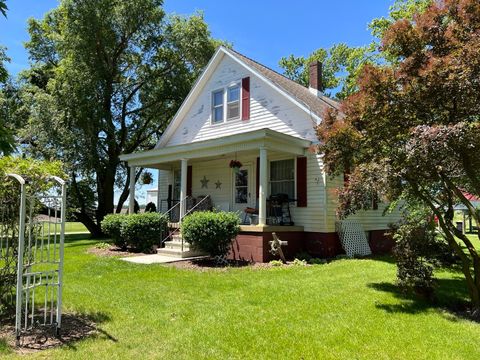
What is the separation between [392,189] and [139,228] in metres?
8.56

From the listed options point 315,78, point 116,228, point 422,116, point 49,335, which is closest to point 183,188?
point 116,228

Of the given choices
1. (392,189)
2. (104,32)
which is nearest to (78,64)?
(104,32)

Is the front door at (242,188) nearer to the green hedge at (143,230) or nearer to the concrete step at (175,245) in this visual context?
the green hedge at (143,230)

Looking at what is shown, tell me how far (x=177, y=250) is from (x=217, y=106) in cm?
647

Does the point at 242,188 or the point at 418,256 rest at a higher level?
the point at 242,188

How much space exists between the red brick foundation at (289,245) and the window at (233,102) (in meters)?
5.46

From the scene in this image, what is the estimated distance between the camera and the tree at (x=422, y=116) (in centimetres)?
502

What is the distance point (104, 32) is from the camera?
64.6 ft

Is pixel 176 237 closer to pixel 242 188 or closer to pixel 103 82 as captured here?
pixel 242 188

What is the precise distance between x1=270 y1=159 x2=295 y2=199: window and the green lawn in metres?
4.53

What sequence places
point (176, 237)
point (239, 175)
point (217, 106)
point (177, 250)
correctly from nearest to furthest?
point (177, 250) < point (176, 237) < point (239, 175) < point (217, 106)

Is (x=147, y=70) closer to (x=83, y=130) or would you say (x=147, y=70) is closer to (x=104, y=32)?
(x=104, y=32)

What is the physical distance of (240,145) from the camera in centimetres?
1154

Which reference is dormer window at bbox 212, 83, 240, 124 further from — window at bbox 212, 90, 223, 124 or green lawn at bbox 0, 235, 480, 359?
green lawn at bbox 0, 235, 480, 359
